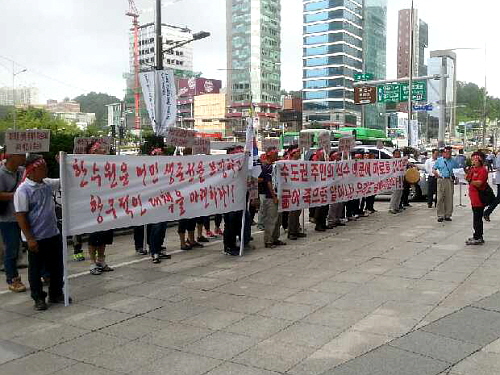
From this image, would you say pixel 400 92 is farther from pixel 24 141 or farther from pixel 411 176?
pixel 24 141

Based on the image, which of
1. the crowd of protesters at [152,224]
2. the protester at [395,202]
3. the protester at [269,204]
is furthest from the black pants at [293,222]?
the protester at [395,202]

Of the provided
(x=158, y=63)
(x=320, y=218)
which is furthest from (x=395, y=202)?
(x=158, y=63)

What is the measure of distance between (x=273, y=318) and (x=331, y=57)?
121 m

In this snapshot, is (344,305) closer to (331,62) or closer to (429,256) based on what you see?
(429,256)

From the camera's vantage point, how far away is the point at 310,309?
17.9 feet

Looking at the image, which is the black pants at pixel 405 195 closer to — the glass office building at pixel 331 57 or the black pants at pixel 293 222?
the black pants at pixel 293 222

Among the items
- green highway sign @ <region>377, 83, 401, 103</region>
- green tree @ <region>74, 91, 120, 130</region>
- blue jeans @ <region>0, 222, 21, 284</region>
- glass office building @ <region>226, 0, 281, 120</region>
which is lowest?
blue jeans @ <region>0, 222, 21, 284</region>

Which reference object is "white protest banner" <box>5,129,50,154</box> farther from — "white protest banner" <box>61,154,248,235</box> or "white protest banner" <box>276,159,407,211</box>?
"white protest banner" <box>276,159,407,211</box>

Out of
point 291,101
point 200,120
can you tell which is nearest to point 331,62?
point 291,101

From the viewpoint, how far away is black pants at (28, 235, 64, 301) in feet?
18.5

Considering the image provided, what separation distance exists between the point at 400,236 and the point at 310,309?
5.08 meters

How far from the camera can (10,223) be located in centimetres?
657

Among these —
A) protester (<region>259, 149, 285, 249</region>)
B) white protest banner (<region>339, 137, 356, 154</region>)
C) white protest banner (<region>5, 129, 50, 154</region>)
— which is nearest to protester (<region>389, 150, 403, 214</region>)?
white protest banner (<region>339, 137, 356, 154</region>)

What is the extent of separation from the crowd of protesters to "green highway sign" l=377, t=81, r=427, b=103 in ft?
63.1
